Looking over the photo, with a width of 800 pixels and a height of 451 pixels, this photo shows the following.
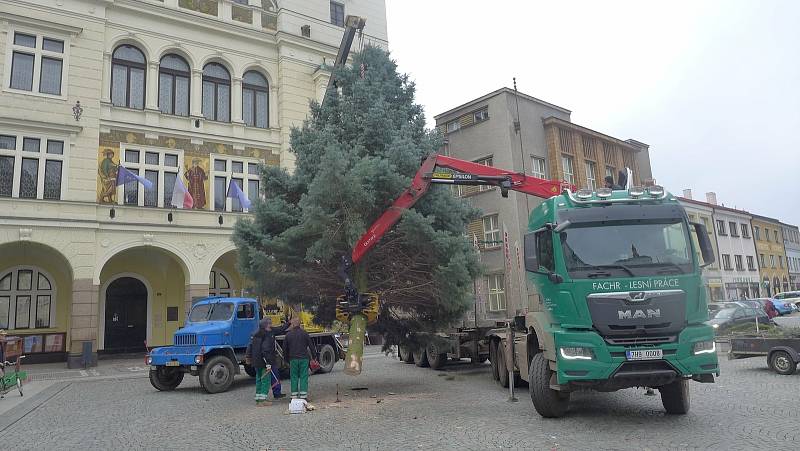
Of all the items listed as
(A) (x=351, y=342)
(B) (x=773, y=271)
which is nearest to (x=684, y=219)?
(A) (x=351, y=342)

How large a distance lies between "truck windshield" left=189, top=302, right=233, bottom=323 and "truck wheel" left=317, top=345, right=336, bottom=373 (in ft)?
11.4

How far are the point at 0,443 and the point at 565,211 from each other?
9.17 metres

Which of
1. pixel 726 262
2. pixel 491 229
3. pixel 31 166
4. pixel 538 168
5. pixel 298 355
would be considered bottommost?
pixel 298 355

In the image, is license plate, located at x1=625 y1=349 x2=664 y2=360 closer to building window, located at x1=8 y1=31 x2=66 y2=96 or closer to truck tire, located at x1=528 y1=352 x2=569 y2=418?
truck tire, located at x1=528 y1=352 x2=569 y2=418

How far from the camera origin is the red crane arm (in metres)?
11.4

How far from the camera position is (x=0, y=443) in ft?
27.0

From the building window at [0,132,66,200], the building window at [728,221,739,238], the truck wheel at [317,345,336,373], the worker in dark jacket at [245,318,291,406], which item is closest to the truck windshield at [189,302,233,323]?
the worker in dark jacket at [245,318,291,406]

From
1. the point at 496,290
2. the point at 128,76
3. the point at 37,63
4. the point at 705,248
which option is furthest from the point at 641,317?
the point at 37,63

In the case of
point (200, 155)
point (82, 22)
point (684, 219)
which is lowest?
point (684, 219)

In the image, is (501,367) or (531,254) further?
(501,367)

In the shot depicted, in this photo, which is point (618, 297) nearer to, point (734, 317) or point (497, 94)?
point (734, 317)

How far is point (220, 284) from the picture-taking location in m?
25.5

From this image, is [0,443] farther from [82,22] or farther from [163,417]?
[82,22]

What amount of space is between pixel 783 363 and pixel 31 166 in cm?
2358
